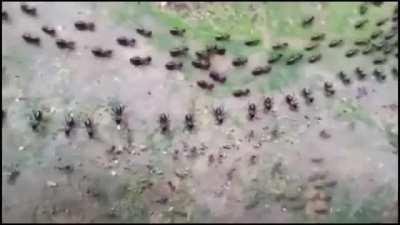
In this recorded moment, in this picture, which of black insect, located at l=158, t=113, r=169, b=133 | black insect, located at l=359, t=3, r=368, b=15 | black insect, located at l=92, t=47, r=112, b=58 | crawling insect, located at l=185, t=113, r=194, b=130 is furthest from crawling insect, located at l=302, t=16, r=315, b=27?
black insect, located at l=92, t=47, r=112, b=58

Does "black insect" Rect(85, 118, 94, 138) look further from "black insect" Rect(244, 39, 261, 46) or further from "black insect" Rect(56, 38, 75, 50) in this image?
"black insect" Rect(244, 39, 261, 46)

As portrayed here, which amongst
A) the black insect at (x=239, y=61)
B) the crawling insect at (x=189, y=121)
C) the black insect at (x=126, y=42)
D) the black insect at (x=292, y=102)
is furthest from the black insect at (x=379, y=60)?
the black insect at (x=126, y=42)

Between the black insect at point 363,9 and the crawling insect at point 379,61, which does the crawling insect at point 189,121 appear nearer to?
the crawling insect at point 379,61

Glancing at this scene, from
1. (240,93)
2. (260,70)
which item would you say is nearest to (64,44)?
(240,93)

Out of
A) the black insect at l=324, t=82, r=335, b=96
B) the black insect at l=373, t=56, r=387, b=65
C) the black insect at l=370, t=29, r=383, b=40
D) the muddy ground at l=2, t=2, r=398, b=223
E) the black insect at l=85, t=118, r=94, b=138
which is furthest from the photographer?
the black insect at l=370, t=29, r=383, b=40

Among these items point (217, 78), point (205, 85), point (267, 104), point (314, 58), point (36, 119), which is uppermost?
point (314, 58)

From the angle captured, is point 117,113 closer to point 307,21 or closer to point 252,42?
point 252,42

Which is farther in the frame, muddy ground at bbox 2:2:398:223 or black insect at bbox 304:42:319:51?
black insect at bbox 304:42:319:51

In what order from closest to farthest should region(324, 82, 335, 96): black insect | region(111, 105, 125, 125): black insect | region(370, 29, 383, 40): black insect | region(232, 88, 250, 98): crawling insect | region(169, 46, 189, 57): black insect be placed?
region(111, 105, 125, 125): black insect
region(232, 88, 250, 98): crawling insect
region(324, 82, 335, 96): black insect
region(169, 46, 189, 57): black insect
region(370, 29, 383, 40): black insect
